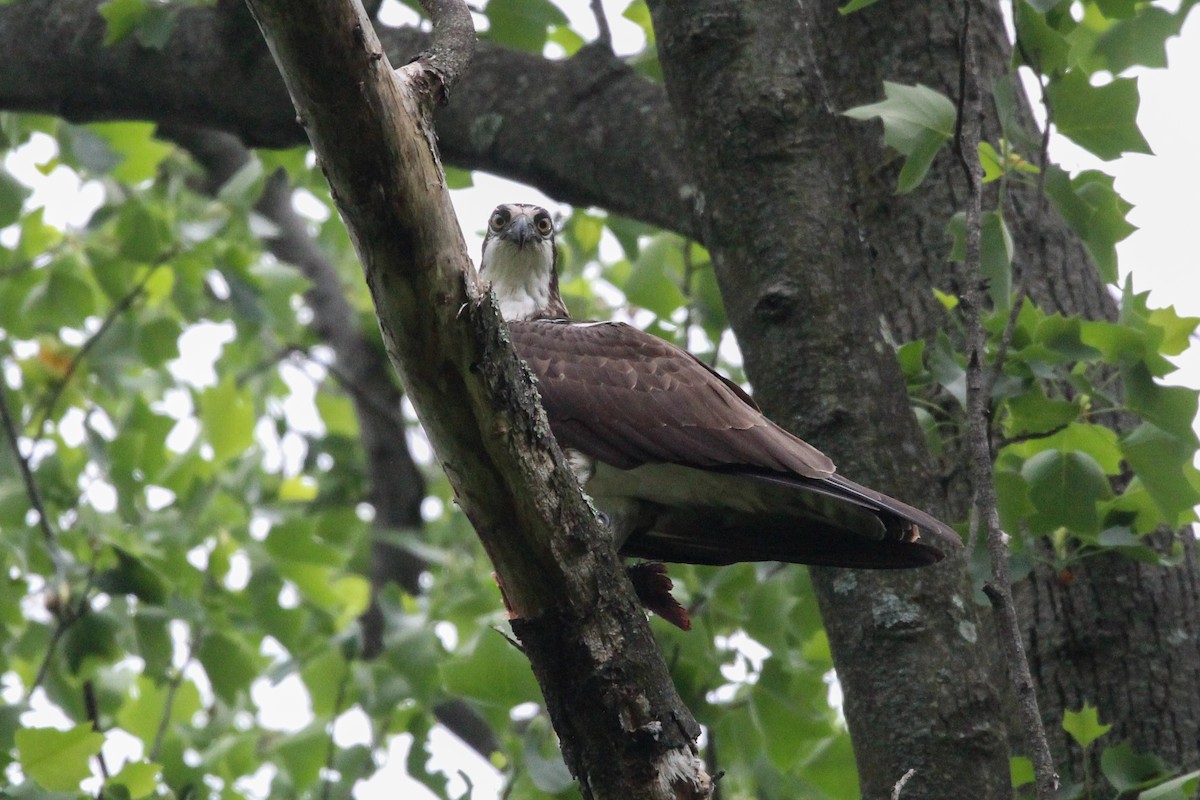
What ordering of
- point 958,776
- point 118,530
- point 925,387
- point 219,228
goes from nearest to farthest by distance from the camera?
1. point 958,776
2. point 925,387
3. point 118,530
4. point 219,228

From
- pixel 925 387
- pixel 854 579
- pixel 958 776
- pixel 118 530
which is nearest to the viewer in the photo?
pixel 958 776

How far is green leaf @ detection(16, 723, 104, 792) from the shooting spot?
3678mm

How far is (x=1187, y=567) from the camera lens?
3.52 metres

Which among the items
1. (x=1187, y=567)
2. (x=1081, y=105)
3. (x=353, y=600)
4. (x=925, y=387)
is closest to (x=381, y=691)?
(x=353, y=600)

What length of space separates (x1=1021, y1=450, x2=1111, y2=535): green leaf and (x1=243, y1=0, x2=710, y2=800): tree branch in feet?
3.74

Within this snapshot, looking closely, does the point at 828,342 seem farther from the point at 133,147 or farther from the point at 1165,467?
the point at 133,147

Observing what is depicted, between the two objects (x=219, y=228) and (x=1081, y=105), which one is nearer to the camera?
(x=1081, y=105)

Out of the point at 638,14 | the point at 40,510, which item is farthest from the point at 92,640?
the point at 638,14

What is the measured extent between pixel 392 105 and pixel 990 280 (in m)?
1.51

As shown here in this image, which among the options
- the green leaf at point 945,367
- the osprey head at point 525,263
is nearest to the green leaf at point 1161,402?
the green leaf at point 945,367

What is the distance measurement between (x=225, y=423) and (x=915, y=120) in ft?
11.7

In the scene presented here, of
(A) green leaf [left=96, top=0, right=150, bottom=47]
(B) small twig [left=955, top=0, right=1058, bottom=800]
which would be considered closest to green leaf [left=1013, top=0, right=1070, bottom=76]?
(B) small twig [left=955, top=0, right=1058, bottom=800]

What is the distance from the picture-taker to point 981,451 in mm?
2600

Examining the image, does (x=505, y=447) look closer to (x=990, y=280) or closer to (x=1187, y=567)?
(x=990, y=280)
